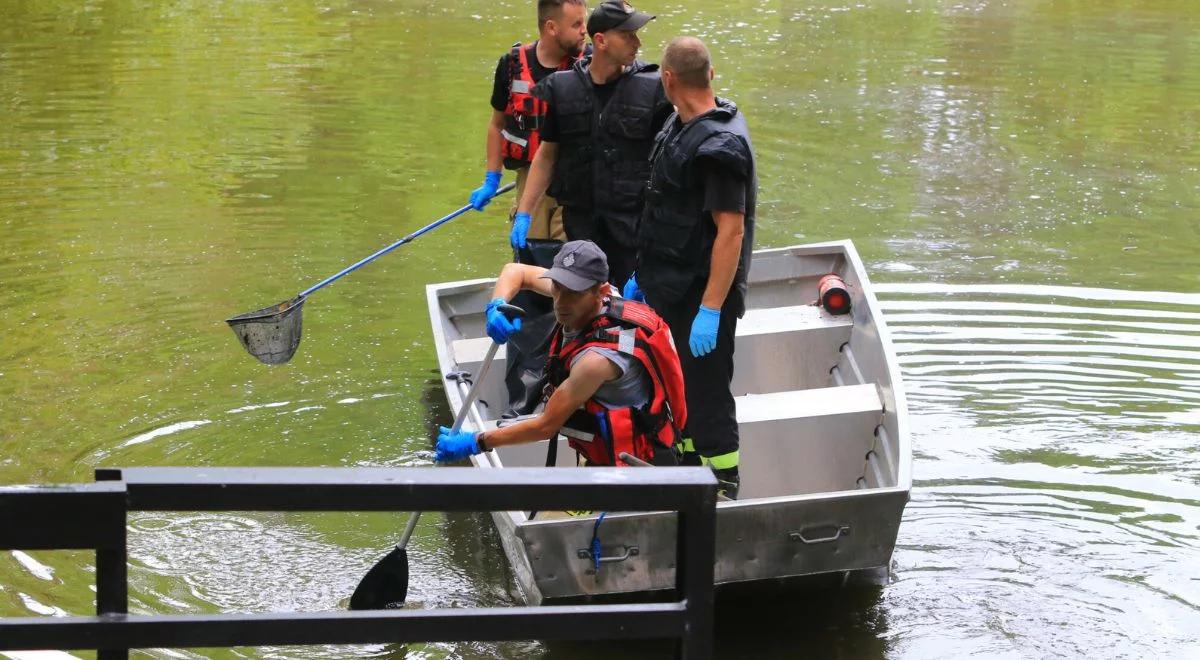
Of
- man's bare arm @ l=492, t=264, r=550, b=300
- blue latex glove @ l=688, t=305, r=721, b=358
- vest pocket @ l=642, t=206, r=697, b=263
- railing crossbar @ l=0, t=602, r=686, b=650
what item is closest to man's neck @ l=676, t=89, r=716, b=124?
vest pocket @ l=642, t=206, r=697, b=263

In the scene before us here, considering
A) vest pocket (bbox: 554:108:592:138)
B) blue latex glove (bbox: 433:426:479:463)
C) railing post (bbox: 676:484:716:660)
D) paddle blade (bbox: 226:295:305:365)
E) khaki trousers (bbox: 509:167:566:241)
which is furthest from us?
khaki trousers (bbox: 509:167:566:241)

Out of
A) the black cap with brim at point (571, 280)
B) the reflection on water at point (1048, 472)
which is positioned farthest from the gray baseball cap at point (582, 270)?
the reflection on water at point (1048, 472)

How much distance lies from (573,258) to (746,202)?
89 cm

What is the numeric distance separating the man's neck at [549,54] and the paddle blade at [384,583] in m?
2.57

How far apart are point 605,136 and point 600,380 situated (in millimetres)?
1649

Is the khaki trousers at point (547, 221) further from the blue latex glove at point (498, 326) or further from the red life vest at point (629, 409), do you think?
the red life vest at point (629, 409)

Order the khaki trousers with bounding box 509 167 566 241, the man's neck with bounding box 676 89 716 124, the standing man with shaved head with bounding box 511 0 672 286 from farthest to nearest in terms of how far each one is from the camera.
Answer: the khaki trousers with bounding box 509 167 566 241 < the standing man with shaved head with bounding box 511 0 672 286 < the man's neck with bounding box 676 89 716 124

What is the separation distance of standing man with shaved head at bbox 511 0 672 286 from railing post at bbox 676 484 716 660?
10.1 feet

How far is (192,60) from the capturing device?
55.3 feet

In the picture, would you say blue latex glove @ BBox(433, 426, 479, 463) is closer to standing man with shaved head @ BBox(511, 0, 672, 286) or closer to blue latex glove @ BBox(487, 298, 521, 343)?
blue latex glove @ BBox(487, 298, 521, 343)

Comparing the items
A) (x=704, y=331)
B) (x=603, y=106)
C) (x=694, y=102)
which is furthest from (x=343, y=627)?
(x=603, y=106)

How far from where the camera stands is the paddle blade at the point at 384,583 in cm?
490

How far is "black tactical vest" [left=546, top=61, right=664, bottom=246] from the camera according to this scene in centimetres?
568

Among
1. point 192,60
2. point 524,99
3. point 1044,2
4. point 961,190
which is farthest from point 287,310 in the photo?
point 1044,2
